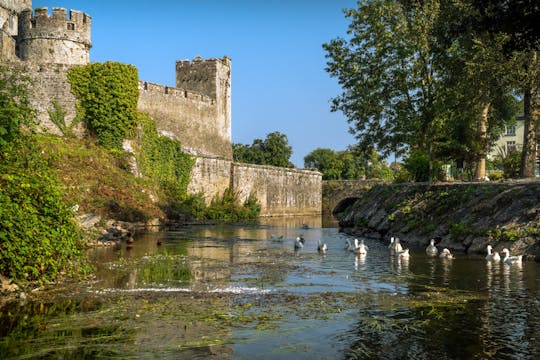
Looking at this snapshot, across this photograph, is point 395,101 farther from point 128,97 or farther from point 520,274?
point 520,274

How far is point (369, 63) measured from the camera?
120 feet

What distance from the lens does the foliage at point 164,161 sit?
4228 centimetres

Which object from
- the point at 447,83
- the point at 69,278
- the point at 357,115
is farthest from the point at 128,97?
the point at 69,278

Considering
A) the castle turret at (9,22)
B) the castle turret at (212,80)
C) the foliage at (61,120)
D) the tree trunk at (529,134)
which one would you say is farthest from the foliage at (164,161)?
the tree trunk at (529,134)

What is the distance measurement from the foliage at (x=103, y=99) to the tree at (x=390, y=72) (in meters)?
Answer: 14.7

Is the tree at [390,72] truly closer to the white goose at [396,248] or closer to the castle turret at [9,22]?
the white goose at [396,248]

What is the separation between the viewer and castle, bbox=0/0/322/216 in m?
38.7

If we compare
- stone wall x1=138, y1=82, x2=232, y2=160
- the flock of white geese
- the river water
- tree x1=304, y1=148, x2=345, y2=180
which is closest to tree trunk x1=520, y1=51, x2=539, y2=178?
the flock of white geese

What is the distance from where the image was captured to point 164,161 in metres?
44.3

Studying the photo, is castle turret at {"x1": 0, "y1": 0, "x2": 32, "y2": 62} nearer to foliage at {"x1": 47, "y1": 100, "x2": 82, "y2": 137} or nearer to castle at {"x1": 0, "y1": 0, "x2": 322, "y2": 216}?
castle at {"x1": 0, "y1": 0, "x2": 322, "y2": 216}

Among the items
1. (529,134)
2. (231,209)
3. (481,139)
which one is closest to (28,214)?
(529,134)

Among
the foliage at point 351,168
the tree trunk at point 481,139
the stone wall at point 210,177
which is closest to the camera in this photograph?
the tree trunk at point 481,139

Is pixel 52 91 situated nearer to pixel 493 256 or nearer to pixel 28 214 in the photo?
pixel 28 214

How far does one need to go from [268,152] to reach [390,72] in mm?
60767
